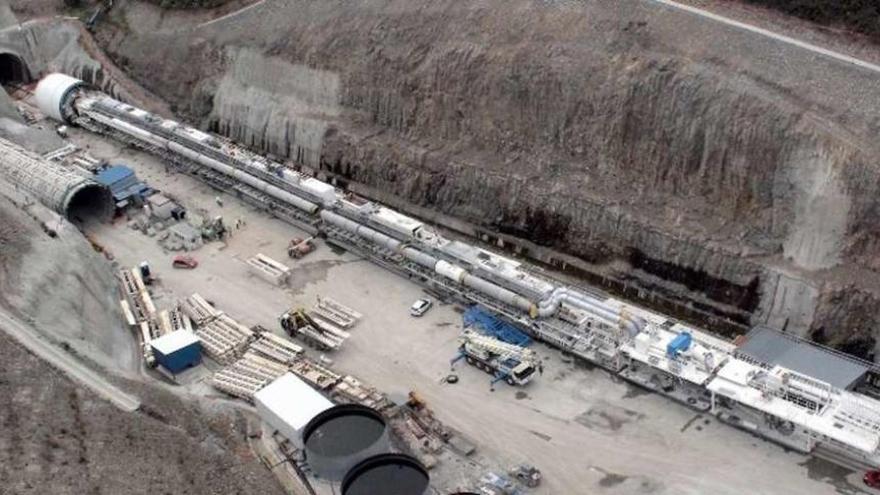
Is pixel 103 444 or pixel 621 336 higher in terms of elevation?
pixel 621 336

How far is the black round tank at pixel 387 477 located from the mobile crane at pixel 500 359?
8.75 metres

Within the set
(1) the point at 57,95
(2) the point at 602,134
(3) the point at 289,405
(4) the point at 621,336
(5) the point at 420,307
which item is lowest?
(3) the point at 289,405

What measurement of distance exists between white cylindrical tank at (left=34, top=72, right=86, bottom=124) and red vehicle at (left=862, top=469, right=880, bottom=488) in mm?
61155

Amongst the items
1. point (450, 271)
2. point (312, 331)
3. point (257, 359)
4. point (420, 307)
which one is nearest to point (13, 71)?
point (312, 331)

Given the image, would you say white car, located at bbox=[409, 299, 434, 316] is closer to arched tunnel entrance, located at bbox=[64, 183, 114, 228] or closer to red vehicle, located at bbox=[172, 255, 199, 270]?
red vehicle, located at bbox=[172, 255, 199, 270]

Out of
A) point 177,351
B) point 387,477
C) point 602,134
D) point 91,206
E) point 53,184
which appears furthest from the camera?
point 91,206

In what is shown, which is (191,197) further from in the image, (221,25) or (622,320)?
(622,320)

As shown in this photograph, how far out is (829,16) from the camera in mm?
54906

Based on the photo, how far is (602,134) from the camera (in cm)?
5584

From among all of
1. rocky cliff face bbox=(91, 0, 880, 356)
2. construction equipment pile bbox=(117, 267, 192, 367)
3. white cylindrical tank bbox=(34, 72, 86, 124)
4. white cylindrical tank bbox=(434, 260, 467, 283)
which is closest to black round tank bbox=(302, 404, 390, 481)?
white cylindrical tank bbox=(434, 260, 467, 283)

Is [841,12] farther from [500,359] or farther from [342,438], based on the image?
[342,438]

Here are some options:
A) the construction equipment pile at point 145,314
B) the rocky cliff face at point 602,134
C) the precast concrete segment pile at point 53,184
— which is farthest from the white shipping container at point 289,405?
the precast concrete segment pile at point 53,184

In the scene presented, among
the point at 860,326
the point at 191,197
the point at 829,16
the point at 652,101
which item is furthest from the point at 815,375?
the point at 191,197

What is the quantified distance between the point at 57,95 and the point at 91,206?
16.2 metres
